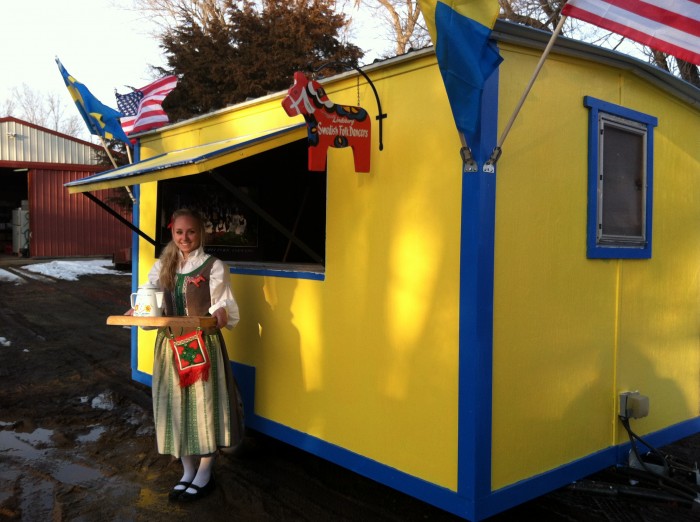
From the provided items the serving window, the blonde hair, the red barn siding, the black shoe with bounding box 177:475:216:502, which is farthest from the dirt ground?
the red barn siding

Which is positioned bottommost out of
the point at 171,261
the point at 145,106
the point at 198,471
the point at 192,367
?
the point at 198,471

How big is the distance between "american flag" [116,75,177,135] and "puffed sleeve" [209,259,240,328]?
274 centimetres

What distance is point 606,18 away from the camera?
2797mm

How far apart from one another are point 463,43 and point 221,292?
6.67 ft

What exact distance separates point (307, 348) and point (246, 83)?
51.9 ft

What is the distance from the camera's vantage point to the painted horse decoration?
10.9 ft

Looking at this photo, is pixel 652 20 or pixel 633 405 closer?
pixel 652 20

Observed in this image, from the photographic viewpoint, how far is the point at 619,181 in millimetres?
3984

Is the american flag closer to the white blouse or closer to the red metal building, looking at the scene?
the white blouse

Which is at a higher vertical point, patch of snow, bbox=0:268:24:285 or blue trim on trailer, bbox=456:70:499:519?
blue trim on trailer, bbox=456:70:499:519

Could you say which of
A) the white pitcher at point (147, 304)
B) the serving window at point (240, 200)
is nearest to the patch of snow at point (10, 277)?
the serving window at point (240, 200)

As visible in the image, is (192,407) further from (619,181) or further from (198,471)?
(619,181)

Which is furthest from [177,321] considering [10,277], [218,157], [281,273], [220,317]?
[10,277]

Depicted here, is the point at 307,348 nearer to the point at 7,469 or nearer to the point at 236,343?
the point at 236,343
